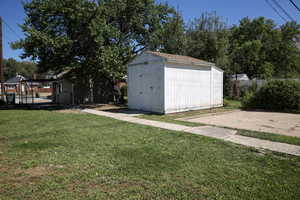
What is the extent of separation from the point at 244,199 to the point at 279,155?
7.58 feet

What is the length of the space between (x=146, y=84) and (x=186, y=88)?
244 centimetres

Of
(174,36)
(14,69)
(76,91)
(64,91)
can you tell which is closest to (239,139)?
(174,36)

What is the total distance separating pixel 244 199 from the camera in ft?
8.41

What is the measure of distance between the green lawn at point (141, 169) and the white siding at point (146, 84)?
5.38 m

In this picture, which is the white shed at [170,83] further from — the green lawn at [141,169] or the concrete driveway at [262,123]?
the green lawn at [141,169]

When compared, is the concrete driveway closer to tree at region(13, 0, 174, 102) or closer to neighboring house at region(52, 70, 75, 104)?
tree at region(13, 0, 174, 102)

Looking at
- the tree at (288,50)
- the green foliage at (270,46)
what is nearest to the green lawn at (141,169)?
the green foliage at (270,46)

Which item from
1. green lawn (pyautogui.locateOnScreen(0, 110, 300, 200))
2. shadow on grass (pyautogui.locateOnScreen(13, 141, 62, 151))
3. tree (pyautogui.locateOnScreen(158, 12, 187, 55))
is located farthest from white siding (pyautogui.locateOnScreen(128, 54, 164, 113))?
tree (pyautogui.locateOnScreen(158, 12, 187, 55))

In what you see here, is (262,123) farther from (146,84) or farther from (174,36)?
(174,36)

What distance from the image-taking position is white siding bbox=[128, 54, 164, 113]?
34.6 ft

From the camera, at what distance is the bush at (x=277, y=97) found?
11.8m

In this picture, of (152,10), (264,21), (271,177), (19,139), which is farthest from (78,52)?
(264,21)

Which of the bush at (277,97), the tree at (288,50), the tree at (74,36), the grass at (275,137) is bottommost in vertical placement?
the grass at (275,137)

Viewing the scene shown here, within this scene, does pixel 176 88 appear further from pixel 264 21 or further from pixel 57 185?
pixel 264 21
